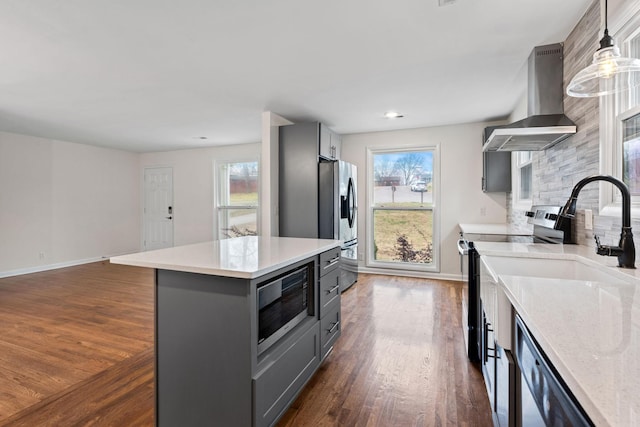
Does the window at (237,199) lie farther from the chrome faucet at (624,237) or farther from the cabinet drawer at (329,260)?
the chrome faucet at (624,237)

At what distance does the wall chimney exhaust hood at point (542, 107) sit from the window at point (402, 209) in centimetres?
236

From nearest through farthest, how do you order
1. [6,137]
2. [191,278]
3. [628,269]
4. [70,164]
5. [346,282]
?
[628,269] → [191,278] → [346,282] → [6,137] → [70,164]

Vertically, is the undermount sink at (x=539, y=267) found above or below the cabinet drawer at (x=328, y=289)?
above

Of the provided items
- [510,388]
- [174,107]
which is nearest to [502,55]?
[510,388]

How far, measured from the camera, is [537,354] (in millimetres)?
793

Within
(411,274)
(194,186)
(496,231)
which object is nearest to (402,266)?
(411,274)

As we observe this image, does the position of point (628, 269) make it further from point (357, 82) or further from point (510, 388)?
point (357, 82)

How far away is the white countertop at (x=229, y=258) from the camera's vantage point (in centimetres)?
141

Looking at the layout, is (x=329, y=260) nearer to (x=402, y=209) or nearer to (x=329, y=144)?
(x=329, y=144)

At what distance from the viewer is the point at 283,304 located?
176cm

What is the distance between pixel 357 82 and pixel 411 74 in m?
0.51

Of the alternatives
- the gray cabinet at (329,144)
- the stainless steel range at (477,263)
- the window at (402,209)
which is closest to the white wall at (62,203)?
the gray cabinet at (329,144)

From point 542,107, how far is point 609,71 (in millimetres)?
1262

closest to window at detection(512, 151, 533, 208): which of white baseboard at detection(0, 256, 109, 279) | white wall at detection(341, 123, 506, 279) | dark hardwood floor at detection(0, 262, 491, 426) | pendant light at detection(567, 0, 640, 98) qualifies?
white wall at detection(341, 123, 506, 279)
